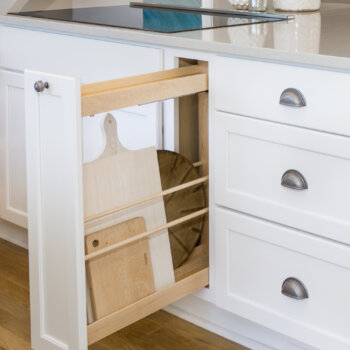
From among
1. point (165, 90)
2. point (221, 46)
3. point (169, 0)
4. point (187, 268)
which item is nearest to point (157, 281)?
point (187, 268)

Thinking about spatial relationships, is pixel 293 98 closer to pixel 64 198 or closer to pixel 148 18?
pixel 64 198

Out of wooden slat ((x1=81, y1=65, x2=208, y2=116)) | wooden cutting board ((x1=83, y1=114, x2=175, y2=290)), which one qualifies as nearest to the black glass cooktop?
wooden slat ((x1=81, y1=65, x2=208, y2=116))

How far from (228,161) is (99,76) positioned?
1.70ft

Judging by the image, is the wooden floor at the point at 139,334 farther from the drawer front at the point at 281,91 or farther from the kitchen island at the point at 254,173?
the drawer front at the point at 281,91

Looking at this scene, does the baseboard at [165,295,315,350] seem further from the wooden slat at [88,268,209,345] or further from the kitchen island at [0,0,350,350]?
the wooden slat at [88,268,209,345]

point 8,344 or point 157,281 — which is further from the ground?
point 157,281

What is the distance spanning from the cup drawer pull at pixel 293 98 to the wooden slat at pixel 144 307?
0.55 meters

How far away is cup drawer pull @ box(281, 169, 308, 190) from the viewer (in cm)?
179

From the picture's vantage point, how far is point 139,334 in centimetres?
225

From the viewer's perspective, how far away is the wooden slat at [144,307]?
1.81 m

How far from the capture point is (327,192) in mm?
1753

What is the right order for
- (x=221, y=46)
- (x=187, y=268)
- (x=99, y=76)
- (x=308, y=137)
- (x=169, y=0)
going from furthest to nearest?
(x=169, y=0) → (x=99, y=76) → (x=187, y=268) → (x=221, y=46) → (x=308, y=137)

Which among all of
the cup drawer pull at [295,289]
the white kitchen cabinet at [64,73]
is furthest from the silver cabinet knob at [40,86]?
the cup drawer pull at [295,289]

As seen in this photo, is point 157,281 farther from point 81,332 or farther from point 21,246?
point 21,246
